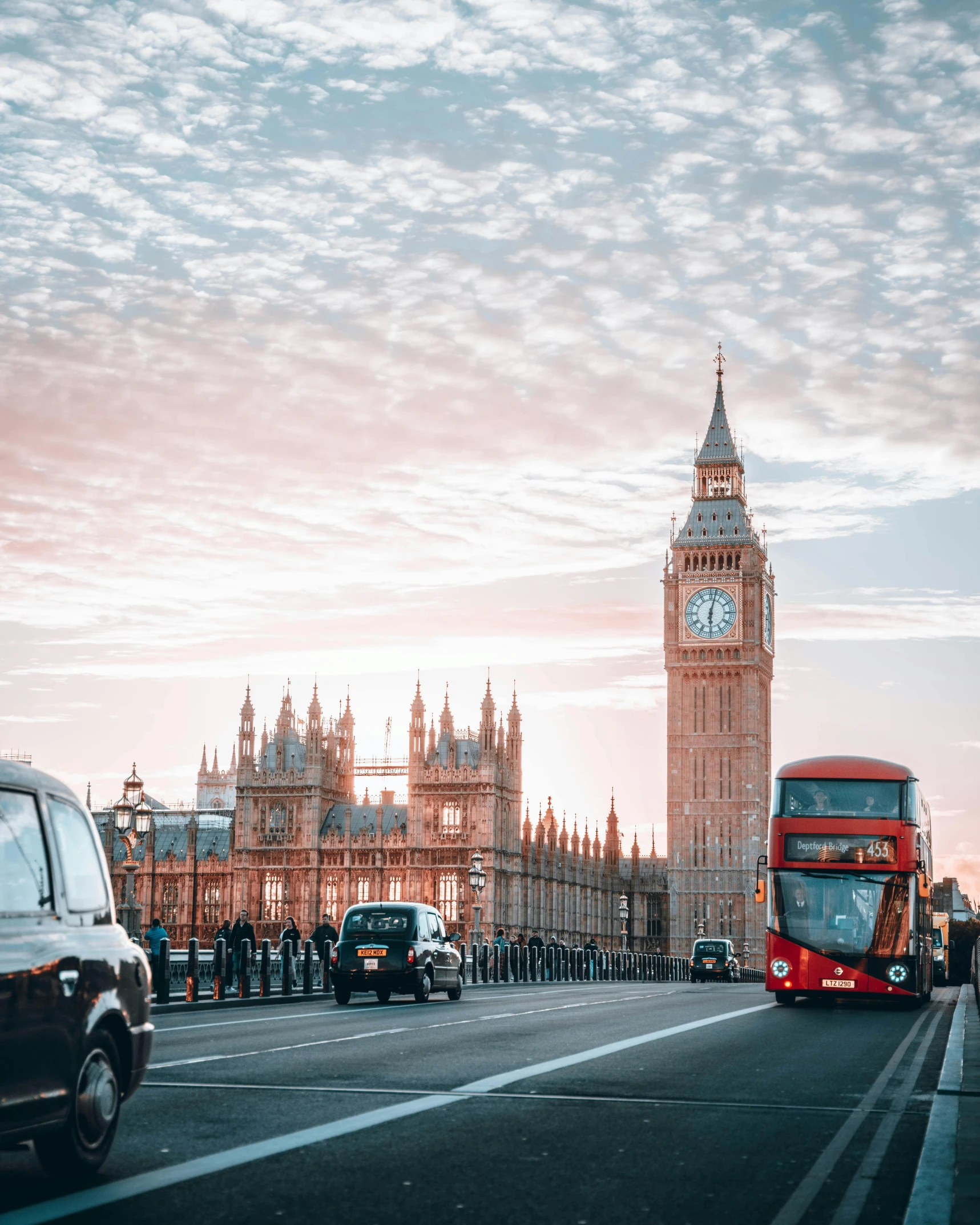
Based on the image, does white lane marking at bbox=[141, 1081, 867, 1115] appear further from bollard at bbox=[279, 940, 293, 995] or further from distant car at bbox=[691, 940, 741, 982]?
distant car at bbox=[691, 940, 741, 982]

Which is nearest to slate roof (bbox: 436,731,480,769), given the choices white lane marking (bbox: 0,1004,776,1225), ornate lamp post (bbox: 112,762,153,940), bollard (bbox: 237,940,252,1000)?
ornate lamp post (bbox: 112,762,153,940)

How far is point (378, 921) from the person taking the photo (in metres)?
27.4

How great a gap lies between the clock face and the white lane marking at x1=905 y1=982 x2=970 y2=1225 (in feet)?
333

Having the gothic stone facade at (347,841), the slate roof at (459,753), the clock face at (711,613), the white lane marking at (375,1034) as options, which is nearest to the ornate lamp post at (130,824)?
the white lane marking at (375,1034)

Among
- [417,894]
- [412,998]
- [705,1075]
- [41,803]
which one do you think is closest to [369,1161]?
[41,803]

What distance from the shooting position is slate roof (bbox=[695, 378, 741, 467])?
124375mm

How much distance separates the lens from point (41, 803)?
24.4 ft

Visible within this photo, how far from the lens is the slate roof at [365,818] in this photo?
84625 mm

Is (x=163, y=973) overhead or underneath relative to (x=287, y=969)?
overhead

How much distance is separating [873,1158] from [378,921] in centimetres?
1889

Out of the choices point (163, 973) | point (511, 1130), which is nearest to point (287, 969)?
point (163, 973)

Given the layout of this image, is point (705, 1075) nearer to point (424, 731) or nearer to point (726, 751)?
point (424, 731)

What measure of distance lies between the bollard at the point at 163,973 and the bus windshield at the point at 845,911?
33.8 feet

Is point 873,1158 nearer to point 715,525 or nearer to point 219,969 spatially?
point 219,969
